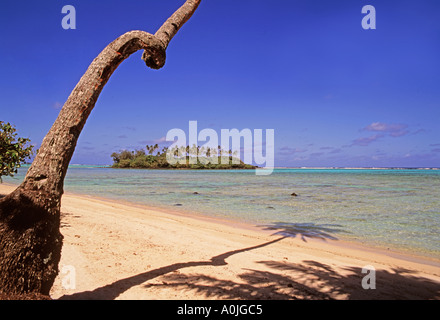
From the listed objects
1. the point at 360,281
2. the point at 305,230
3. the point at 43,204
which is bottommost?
the point at 305,230

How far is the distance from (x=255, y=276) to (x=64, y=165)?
3.63 metres

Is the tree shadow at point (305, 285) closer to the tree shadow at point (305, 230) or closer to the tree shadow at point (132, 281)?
the tree shadow at point (132, 281)

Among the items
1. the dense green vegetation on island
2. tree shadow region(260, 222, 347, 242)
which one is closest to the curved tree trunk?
tree shadow region(260, 222, 347, 242)

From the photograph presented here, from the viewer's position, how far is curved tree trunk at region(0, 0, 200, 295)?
298 centimetres

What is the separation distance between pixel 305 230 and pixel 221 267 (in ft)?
19.3

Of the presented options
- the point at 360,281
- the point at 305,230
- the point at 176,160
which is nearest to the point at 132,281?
the point at 360,281

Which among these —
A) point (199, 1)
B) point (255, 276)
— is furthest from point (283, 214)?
point (199, 1)

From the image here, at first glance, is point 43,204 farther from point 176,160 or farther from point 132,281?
point 176,160

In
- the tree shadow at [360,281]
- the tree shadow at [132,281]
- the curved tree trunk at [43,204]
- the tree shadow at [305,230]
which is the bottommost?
the tree shadow at [305,230]

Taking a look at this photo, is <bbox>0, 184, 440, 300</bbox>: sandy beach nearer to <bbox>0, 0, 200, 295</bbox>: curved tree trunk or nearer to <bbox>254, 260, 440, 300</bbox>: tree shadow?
<bbox>254, 260, 440, 300</bbox>: tree shadow

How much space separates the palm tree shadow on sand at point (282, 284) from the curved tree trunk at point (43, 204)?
1095mm

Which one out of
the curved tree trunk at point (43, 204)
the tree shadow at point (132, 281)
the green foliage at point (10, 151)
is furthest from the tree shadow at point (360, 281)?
the green foliage at point (10, 151)

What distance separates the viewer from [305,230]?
10.4m

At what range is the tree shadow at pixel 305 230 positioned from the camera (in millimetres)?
9484
